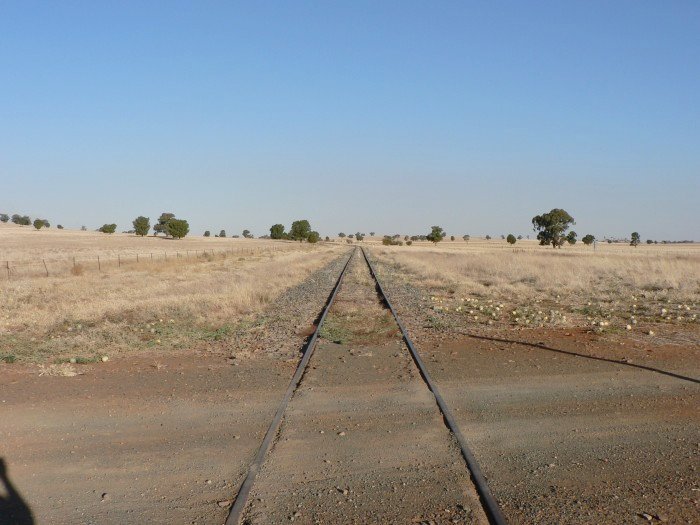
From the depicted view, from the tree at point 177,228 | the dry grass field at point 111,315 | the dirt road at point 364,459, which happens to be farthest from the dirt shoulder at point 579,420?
the tree at point 177,228

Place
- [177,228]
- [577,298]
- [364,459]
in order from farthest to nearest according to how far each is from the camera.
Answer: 1. [177,228]
2. [577,298]
3. [364,459]

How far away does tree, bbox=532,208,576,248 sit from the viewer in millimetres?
99500

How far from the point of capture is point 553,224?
100562 millimetres

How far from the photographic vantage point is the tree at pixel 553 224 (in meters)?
99.5

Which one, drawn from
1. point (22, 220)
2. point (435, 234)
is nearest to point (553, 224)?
point (435, 234)

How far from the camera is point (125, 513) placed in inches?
189

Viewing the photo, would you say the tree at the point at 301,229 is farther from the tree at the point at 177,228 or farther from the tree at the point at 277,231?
the tree at the point at 177,228

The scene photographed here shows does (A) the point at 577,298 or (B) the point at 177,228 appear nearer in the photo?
(A) the point at 577,298

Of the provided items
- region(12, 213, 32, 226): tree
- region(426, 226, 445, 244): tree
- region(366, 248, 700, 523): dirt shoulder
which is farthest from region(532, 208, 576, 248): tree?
region(12, 213, 32, 226): tree

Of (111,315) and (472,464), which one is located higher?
(472,464)

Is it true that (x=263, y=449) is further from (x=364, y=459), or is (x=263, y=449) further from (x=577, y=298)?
(x=577, y=298)

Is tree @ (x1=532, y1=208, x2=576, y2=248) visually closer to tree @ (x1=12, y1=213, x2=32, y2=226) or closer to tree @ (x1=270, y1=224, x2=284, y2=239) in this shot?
tree @ (x1=270, y1=224, x2=284, y2=239)

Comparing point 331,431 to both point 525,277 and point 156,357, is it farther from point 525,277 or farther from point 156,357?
point 525,277

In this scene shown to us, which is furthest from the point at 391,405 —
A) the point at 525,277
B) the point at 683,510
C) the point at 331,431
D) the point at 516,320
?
the point at 525,277
